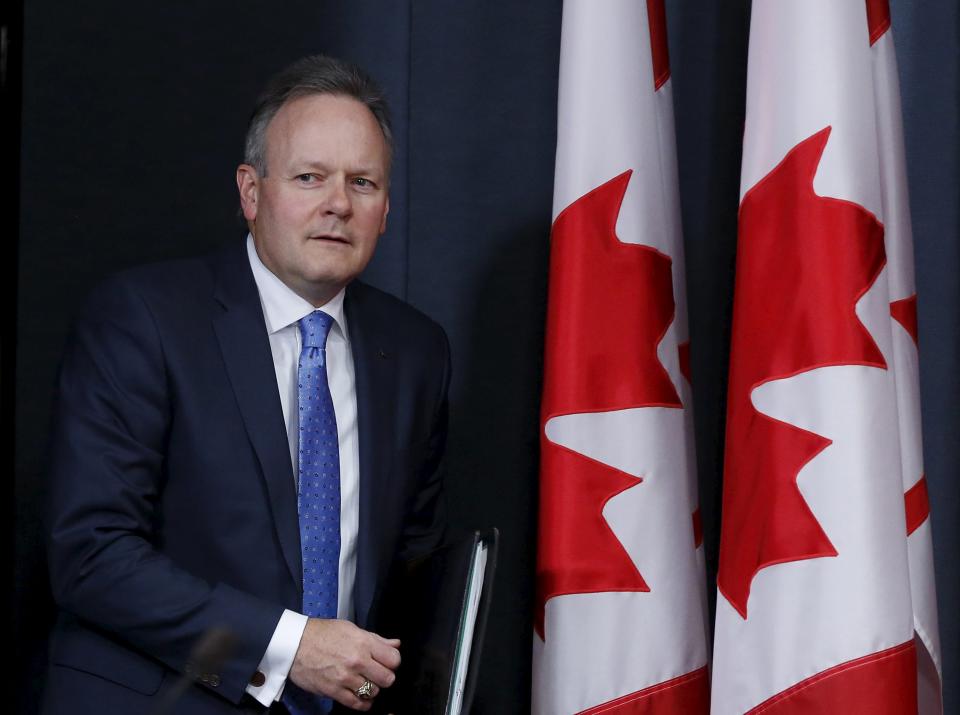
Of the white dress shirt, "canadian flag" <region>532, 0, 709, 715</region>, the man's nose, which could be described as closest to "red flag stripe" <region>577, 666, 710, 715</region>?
"canadian flag" <region>532, 0, 709, 715</region>

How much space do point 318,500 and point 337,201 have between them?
430mm

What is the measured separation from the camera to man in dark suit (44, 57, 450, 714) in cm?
152

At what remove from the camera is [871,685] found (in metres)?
1.58

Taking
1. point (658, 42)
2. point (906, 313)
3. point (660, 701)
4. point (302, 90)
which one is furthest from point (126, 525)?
point (906, 313)

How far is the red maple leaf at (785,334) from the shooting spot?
164cm

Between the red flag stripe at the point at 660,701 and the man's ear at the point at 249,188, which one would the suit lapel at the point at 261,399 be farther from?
the red flag stripe at the point at 660,701

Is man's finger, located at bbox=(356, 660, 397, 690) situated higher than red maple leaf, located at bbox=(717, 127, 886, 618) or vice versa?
red maple leaf, located at bbox=(717, 127, 886, 618)

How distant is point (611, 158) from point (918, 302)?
73cm

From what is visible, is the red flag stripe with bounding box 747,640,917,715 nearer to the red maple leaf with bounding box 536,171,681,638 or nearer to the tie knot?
the red maple leaf with bounding box 536,171,681,638

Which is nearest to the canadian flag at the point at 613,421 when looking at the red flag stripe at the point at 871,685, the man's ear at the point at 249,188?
the red flag stripe at the point at 871,685

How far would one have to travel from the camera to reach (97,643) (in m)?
1.58

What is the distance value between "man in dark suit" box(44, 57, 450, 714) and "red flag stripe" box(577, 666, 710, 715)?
14.3 inches

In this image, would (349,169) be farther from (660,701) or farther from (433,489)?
(660,701)

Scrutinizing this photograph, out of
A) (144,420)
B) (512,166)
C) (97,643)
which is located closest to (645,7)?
(512,166)
